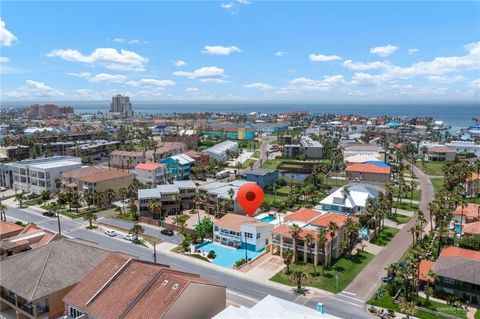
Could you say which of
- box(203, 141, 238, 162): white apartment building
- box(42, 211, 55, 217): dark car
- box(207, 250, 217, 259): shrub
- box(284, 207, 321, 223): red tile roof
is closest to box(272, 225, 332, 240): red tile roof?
box(284, 207, 321, 223): red tile roof

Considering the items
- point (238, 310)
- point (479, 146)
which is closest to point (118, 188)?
point (238, 310)

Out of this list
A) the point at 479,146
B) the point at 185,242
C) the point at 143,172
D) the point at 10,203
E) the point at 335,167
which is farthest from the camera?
the point at 479,146

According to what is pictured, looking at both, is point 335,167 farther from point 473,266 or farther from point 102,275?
point 102,275

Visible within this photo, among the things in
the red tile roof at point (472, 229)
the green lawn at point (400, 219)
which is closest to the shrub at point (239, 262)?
the green lawn at point (400, 219)

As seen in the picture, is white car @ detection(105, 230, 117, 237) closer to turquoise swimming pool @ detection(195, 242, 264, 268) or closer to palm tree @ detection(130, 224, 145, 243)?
palm tree @ detection(130, 224, 145, 243)

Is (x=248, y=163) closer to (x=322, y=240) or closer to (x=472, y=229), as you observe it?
(x=472, y=229)

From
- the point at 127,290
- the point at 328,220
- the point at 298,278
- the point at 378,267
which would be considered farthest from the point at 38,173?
the point at 378,267

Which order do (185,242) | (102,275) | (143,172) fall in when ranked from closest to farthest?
(102,275)
(185,242)
(143,172)

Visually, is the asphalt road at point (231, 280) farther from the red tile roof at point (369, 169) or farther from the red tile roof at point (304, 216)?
the red tile roof at point (369, 169)
